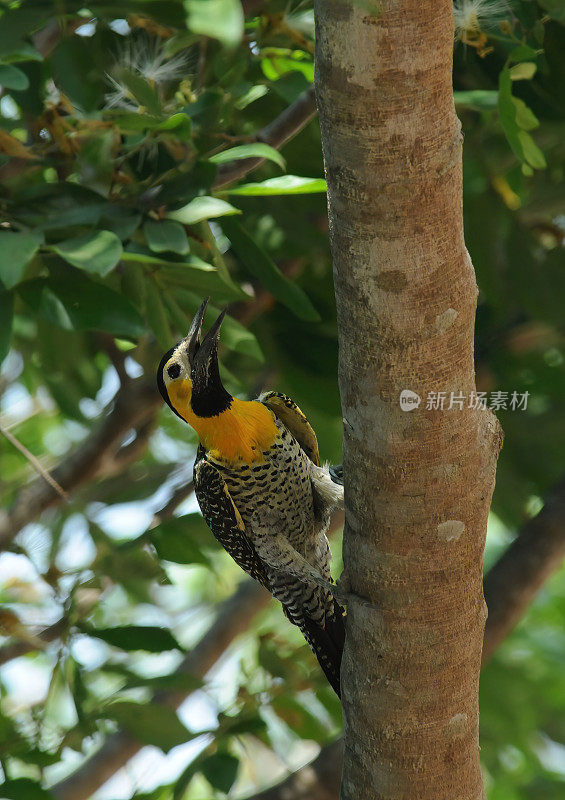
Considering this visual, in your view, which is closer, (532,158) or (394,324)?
(394,324)

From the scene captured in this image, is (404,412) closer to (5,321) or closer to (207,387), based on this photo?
(5,321)

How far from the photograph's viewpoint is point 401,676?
2.04 meters

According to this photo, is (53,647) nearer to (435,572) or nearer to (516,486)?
(435,572)

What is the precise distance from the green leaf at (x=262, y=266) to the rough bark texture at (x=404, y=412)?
600 mm

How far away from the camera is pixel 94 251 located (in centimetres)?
196

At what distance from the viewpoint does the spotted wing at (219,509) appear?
9.59 feet

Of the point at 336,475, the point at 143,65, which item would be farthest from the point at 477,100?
the point at 336,475

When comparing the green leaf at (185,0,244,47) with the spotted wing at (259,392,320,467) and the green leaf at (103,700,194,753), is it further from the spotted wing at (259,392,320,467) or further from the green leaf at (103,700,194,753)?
the green leaf at (103,700,194,753)

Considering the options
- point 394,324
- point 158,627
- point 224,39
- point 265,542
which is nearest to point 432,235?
point 394,324

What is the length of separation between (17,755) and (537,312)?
6.19 ft

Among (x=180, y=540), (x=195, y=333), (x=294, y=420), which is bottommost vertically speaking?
(x=294, y=420)

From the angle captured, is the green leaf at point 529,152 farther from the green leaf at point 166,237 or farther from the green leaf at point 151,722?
the green leaf at point 151,722

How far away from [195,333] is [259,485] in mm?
548

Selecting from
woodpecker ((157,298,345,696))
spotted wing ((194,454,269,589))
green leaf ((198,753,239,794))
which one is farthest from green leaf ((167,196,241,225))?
green leaf ((198,753,239,794))
